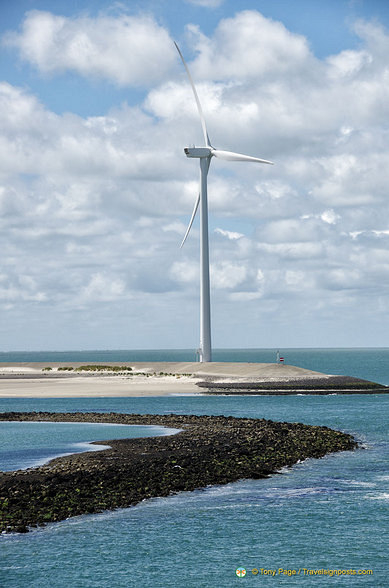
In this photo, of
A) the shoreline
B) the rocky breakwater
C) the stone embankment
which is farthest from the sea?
the shoreline

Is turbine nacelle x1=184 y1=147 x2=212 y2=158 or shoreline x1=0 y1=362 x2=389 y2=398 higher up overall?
turbine nacelle x1=184 y1=147 x2=212 y2=158

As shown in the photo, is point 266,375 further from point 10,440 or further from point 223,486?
point 223,486

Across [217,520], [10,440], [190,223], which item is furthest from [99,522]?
[190,223]

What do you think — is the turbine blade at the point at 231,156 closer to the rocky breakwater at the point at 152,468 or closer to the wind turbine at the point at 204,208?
the wind turbine at the point at 204,208

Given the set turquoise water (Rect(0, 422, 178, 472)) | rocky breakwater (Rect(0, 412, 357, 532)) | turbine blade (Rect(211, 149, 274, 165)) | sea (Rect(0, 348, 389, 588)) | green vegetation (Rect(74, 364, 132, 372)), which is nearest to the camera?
sea (Rect(0, 348, 389, 588))

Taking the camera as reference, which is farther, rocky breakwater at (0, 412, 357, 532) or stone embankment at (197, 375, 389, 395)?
stone embankment at (197, 375, 389, 395)

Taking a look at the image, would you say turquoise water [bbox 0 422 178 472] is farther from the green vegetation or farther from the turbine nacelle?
the green vegetation

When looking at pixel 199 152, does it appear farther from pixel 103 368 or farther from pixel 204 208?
pixel 103 368

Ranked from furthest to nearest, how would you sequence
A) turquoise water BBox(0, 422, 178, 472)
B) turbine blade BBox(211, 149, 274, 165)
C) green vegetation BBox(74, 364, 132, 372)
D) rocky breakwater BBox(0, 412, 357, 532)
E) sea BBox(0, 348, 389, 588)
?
green vegetation BBox(74, 364, 132, 372), turbine blade BBox(211, 149, 274, 165), turquoise water BBox(0, 422, 178, 472), rocky breakwater BBox(0, 412, 357, 532), sea BBox(0, 348, 389, 588)

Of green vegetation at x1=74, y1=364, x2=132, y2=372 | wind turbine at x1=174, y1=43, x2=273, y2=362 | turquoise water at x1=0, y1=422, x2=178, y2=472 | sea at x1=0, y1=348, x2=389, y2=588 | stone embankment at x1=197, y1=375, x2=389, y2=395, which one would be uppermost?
wind turbine at x1=174, y1=43, x2=273, y2=362
